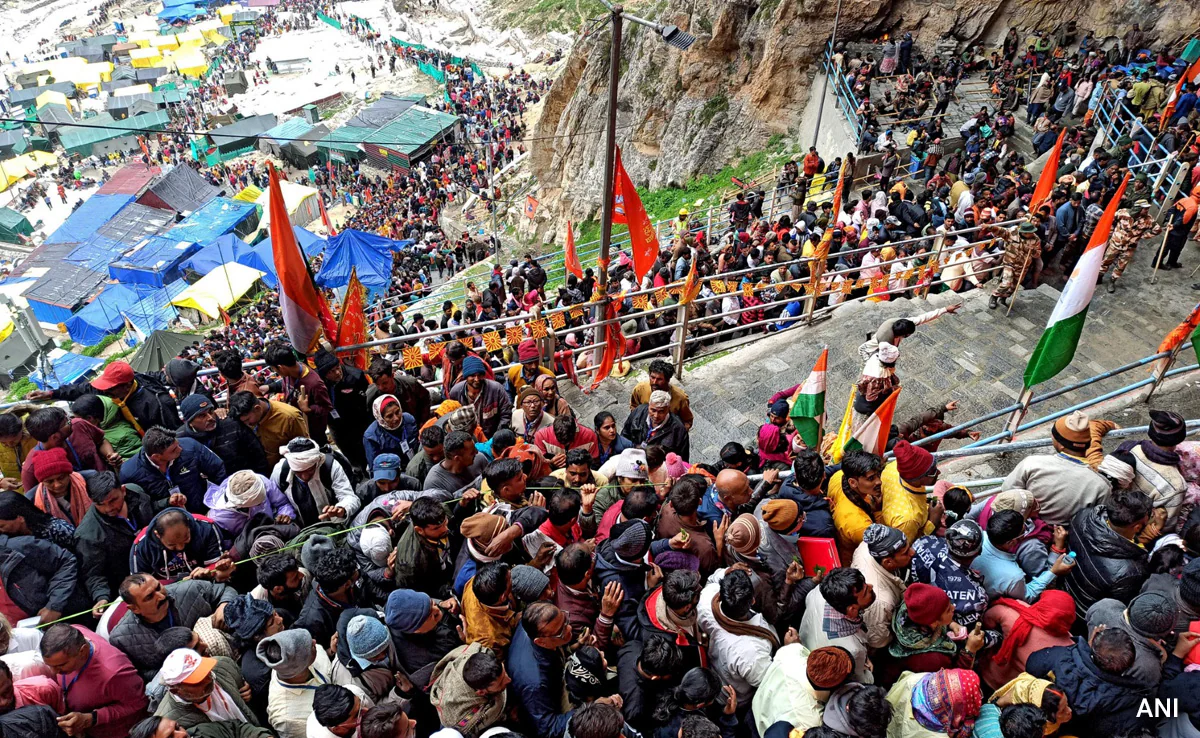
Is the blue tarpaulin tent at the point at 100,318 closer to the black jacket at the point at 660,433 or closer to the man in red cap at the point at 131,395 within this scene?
the man in red cap at the point at 131,395

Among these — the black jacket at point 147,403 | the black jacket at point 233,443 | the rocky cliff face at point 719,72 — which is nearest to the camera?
the black jacket at point 233,443

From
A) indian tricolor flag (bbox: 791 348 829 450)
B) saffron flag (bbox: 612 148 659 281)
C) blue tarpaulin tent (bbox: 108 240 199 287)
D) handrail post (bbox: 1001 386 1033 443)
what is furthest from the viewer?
blue tarpaulin tent (bbox: 108 240 199 287)

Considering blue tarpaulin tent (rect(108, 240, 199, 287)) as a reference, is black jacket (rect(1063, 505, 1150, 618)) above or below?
above

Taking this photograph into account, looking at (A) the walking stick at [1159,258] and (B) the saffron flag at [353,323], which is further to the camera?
(A) the walking stick at [1159,258]

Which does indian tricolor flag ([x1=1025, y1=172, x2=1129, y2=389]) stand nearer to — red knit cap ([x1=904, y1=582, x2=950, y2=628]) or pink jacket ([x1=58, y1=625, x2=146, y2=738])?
red knit cap ([x1=904, y1=582, x2=950, y2=628])

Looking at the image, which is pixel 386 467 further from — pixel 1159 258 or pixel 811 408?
pixel 1159 258

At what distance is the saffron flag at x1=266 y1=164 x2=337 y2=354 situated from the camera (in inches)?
265

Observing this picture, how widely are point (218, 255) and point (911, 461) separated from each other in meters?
27.8

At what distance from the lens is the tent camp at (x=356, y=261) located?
19234mm

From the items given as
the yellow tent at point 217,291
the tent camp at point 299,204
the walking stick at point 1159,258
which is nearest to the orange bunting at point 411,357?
the walking stick at point 1159,258

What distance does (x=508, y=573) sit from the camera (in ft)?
A: 12.1

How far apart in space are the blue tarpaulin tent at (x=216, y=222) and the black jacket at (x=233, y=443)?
1095 inches

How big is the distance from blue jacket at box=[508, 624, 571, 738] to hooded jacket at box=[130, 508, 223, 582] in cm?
223

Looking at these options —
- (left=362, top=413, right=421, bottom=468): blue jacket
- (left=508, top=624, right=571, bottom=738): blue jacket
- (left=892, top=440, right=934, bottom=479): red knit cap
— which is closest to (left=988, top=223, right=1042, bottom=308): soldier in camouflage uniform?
(left=892, top=440, right=934, bottom=479): red knit cap
